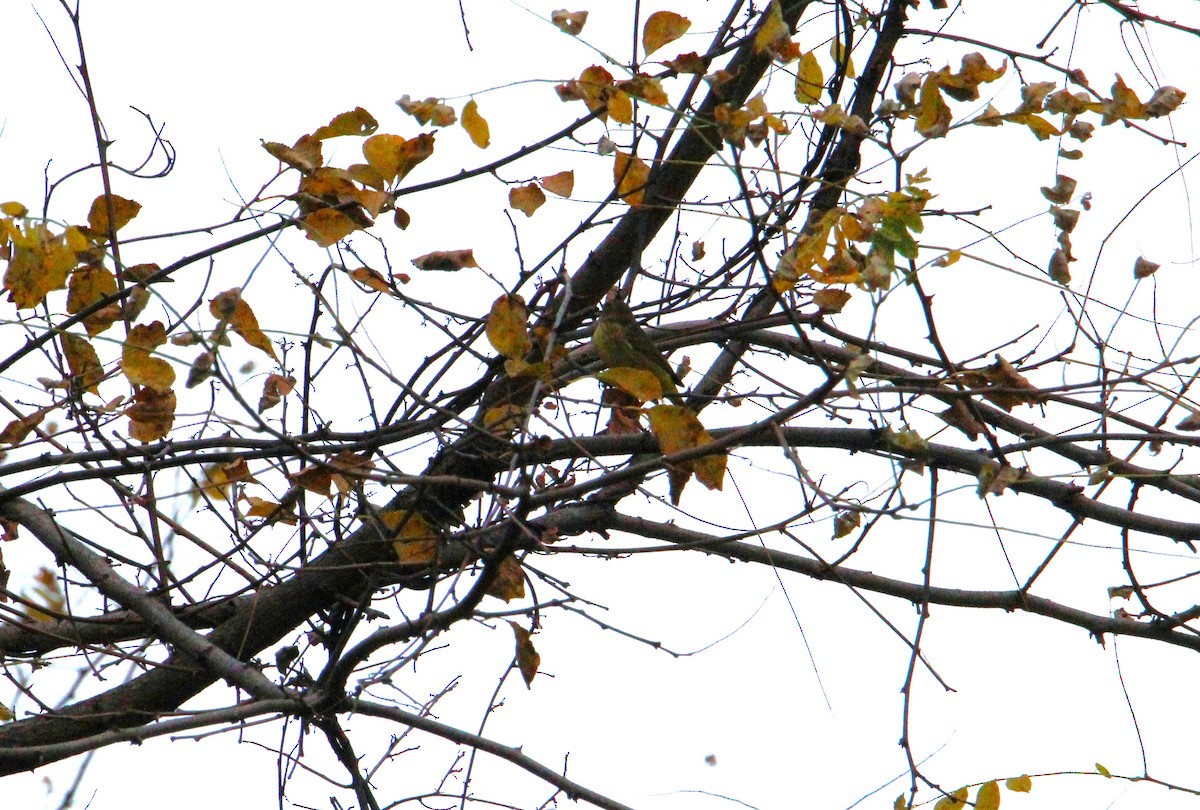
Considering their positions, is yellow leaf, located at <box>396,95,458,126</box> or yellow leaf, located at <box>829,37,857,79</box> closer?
yellow leaf, located at <box>396,95,458,126</box>

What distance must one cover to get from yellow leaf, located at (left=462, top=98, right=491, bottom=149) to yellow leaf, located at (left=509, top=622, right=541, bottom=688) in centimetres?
77

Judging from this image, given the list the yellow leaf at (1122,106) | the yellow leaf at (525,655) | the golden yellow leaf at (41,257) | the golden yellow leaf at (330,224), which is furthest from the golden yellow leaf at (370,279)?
the yellow leaf at (1122,106)

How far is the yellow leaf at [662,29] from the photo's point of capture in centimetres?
162

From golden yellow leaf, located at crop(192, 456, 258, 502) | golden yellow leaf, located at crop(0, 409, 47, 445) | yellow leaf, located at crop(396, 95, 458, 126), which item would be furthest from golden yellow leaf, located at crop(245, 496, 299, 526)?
yellow leaf, located at crop(396, 95, 458, 126)

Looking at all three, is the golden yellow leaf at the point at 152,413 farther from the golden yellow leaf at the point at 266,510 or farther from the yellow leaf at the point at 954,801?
the yellow leaf at the point at 954,801

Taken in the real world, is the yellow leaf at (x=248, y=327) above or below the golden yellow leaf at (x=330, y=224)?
below

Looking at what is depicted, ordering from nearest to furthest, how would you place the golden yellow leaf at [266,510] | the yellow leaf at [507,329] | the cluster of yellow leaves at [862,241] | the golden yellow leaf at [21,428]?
the cluster of yellow leaves at [862,241] → the yellow leaf at [507,329] → the golden yellow leaf at [21,428] → the golden yellow leaf at [266,510]

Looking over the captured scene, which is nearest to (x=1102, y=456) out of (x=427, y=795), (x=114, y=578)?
(x=427, y=795)

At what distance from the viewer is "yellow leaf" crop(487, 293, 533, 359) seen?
1570 millimetres

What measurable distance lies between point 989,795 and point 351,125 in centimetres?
143

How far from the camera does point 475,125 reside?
166cm

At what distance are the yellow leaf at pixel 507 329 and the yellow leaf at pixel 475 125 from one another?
26 cm

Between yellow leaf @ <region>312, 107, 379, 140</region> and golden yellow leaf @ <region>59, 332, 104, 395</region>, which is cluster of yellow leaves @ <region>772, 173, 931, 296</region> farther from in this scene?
golden yellow leaf @ <region>59, 332, 104, 395</region>

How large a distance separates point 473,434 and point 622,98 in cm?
63
